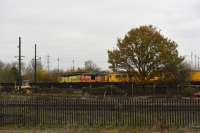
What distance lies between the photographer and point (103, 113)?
2323cm

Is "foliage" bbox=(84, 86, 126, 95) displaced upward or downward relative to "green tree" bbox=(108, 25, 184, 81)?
downward

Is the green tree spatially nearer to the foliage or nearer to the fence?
the foliage

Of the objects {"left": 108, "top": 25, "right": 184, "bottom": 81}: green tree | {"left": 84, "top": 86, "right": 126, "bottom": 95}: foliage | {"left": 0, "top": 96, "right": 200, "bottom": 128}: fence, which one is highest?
{"left": 108, "top": 25, "right": 184, "bottom": 81}: green tree

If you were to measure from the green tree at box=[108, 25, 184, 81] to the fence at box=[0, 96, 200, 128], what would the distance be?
2170 inches

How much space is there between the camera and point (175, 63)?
78.2 meters

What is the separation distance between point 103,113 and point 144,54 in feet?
184

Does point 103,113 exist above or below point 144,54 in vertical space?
below

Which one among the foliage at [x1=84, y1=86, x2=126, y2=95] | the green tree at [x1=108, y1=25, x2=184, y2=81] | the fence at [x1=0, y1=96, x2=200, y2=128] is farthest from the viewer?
the green tree at [x1=108, y1=25, x2=184, y2=81]

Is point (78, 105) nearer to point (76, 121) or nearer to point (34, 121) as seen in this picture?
point (76, 121)

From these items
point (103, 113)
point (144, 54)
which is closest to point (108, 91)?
point (144, 54)

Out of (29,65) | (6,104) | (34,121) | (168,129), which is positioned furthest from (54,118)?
(29,65)

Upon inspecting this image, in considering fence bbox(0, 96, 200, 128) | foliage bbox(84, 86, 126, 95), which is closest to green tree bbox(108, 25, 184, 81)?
foliage bbox(84, 86, 126, 95)

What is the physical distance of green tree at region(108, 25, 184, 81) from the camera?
3084 inches

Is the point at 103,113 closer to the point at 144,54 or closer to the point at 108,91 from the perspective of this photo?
the point at 108,91
